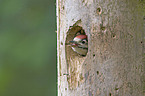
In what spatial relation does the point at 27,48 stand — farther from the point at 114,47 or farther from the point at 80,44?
the point at 114,47

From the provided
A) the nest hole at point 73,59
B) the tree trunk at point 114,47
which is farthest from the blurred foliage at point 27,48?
the tree trunk at point 114,47

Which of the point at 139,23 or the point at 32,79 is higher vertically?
the point at 139,23

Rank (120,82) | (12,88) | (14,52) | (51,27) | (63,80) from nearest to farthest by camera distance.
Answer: (120,82), (63,80), (51,27), (14,52), (12,88)

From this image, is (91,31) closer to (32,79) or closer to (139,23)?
(139,23)

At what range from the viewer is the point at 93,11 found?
2707 millimetres

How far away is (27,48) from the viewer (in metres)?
8.34

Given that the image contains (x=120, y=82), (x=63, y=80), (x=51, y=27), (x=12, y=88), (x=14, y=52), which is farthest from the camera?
(x=12, y=88)

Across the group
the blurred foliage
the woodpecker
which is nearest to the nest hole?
the woodpecker

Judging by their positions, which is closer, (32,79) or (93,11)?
(93,11)

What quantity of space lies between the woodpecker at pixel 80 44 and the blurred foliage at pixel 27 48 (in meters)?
5.10

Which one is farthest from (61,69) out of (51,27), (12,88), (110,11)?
(12,88)

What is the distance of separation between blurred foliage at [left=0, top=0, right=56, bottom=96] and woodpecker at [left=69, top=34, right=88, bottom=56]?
5.10 m

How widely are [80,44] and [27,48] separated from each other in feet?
18.4

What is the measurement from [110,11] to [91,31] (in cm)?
20
